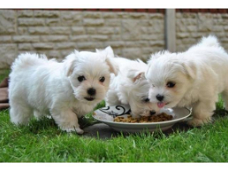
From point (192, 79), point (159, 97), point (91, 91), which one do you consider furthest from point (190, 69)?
point (91, 91)

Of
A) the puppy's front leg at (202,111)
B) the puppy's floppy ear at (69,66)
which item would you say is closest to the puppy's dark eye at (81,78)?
the puppy's floppy ear at (69,66)

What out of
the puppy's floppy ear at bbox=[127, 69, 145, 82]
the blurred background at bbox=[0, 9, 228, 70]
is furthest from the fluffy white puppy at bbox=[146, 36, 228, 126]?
the blurred background at bbox=[0, 9, 228, 70]

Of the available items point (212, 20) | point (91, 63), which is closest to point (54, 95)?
point (91, 63)

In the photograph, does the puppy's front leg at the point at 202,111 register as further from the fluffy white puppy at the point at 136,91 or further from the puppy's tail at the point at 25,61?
the puppy's tail at the point at 25,61

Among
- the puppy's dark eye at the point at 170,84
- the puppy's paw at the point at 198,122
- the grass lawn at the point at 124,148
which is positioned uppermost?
the puppy's dark eye at the point at 170,84

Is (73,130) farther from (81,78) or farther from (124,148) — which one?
(124,148)

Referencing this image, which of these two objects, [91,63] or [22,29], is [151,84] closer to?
[91,63]

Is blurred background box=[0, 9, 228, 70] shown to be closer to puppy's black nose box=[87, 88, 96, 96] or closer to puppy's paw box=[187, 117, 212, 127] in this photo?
puppy's black nose box=[87, 88, 96, 96]
